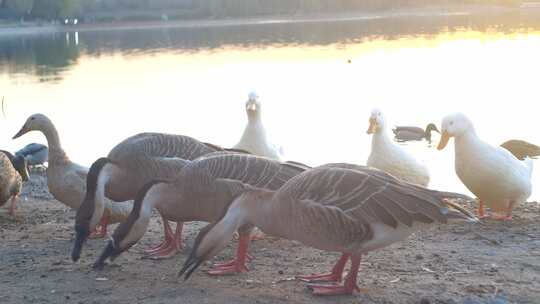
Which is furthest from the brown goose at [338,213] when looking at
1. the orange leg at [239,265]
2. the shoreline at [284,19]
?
the shoreline at [284,19]

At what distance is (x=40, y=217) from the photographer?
8875 mm

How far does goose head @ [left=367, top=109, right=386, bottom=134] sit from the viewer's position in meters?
9.69

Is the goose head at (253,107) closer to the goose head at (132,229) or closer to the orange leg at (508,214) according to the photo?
the orange leg at (508,214)

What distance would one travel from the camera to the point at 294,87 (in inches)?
1084

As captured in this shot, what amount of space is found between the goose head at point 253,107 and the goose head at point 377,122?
1525mm

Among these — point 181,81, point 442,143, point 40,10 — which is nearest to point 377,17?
point 40,10

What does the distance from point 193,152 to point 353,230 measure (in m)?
2.31

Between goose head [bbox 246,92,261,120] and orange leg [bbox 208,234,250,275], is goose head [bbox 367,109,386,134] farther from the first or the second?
orange leg [bbox 208,234,250,275]

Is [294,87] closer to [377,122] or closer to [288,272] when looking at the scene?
[377,122]

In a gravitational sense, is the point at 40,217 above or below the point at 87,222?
below

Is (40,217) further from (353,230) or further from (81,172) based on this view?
(353,230)

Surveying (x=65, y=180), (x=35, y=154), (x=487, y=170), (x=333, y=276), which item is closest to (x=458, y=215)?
(x=333, y=276)

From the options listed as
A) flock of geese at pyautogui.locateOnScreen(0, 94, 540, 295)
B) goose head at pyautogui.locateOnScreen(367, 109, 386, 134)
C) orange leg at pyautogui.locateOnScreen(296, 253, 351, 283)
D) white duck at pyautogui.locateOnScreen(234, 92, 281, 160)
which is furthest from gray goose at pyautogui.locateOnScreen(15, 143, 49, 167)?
orange leg at pyautogui.locateOnScreen(296, 253, 351, 283)

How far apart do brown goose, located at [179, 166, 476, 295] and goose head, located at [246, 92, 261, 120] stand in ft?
14.0
